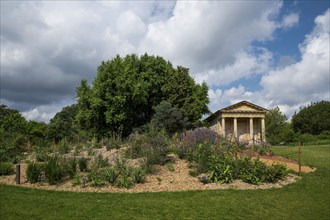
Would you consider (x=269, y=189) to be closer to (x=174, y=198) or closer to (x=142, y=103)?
(x=174, y=198)

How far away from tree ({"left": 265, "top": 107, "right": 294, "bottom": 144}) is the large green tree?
14.4m

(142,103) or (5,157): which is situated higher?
(142,103)

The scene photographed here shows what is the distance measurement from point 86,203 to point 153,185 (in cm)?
321

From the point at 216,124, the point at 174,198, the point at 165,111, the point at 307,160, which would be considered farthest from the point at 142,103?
the point at 174,198

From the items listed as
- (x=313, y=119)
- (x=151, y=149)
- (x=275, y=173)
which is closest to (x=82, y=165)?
(x=151, y=149)

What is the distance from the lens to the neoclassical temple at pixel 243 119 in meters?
43.2

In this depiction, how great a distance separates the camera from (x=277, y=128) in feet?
173

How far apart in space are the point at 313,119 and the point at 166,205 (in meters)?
55.3

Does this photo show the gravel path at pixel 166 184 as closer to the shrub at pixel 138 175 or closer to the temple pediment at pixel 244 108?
the shrub at pixel 138 175

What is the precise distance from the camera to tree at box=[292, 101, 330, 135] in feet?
188

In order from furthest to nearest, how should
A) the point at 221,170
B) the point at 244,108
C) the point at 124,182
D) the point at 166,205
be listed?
1. the point at 244,108
2. the point at 221,170
3. the point at 124,182
4. the point at 166,205

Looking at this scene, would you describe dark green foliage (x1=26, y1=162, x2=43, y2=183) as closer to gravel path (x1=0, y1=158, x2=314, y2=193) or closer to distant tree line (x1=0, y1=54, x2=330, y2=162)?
gravel path (x1=0, y1=158, x2=314, y2=193)

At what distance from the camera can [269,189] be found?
38.9ft

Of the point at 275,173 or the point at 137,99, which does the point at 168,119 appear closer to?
the point at 137,99
